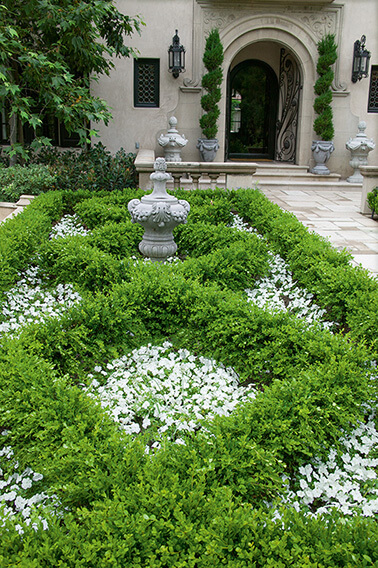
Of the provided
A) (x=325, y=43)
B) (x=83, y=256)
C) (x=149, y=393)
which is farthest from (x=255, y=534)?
(x=325, y=43)

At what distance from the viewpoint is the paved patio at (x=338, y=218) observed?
7.73 metres

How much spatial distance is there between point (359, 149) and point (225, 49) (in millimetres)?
4174

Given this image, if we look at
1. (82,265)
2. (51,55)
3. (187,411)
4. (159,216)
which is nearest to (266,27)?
(51,55)

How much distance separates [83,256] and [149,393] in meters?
2.34

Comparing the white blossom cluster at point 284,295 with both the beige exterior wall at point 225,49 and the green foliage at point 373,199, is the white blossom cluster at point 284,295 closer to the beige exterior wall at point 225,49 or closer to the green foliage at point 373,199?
the green foliage at point 373,199

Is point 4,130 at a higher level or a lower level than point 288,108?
lower

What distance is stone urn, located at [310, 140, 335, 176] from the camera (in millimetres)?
13859

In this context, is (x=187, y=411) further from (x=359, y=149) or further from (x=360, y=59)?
(x=360, y=59)

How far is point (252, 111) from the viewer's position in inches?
642

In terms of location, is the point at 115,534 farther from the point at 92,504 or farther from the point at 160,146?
the point at 160,146

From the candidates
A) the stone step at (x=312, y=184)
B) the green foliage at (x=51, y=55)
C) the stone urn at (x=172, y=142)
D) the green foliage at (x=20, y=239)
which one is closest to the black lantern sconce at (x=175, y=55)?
the stone urn at (x=172, y=142)

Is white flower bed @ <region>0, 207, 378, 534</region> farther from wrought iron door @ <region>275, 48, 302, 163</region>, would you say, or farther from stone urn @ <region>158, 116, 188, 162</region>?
wrought iron door @ <region>275, 48, 302, 163</region>

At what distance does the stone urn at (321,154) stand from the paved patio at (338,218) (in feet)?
2.85

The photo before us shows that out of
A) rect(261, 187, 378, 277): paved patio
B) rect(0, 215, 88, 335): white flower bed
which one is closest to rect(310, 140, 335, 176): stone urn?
rect(261, 187, 378, 277): paved patio
